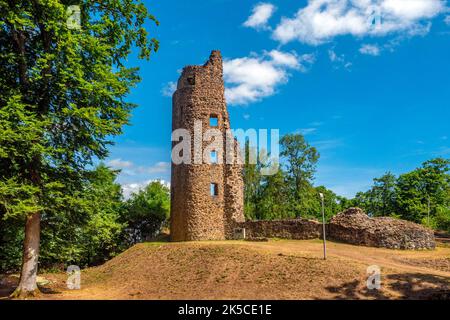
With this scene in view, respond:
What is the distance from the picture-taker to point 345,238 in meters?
23.5

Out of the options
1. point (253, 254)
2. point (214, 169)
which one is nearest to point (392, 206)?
point (214, 169)

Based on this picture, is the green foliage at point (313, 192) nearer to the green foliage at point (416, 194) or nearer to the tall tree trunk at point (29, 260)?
the green foliage at point (416, 194)

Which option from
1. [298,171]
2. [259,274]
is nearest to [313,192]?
[298,171]

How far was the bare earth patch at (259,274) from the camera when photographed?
42.7 ft

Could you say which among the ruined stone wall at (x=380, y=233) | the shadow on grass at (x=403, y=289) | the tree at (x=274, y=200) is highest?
the tree at (x=274, y=200)

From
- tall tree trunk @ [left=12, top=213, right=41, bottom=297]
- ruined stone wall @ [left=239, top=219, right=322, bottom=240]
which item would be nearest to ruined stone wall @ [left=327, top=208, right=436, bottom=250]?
ruined stone wall @ [left=239, top=219, right=322, bottom=240]

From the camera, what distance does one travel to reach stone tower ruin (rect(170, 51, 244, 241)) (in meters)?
25.5

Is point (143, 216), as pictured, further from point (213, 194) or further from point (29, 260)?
point (29, 260)

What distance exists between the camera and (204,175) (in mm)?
25984

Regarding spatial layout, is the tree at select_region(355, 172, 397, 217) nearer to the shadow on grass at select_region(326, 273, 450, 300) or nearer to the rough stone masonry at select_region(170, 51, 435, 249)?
the rough stone masonry at select_region(170, 51, 435, 249)

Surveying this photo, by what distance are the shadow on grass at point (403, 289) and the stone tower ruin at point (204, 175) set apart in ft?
43.7

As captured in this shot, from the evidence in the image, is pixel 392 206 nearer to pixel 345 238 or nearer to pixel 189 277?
pixel 345 238

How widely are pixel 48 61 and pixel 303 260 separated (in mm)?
13368

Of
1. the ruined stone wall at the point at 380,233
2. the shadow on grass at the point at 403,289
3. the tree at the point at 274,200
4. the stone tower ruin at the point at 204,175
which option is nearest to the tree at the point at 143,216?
the stone tower ruin at the point at 204,175
